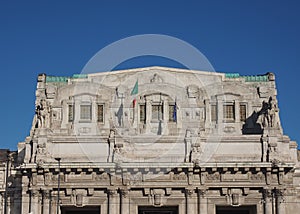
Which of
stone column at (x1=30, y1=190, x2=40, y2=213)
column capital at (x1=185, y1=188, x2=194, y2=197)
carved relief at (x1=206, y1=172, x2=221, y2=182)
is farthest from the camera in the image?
carved relief at (x1=206, y1=172, x2=221, y2=182)

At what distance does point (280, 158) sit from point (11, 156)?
2764 centimetres

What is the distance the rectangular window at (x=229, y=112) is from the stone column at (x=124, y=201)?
15.7 meters

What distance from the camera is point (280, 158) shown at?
64.1 meters

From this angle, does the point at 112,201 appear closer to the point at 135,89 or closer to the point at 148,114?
the point at 148,114

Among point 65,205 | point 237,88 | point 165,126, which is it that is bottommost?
point 65,205

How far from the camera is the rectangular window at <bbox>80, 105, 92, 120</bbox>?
72.6 metres

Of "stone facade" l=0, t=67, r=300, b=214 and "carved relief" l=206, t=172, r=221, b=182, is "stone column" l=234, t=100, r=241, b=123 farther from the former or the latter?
"carved relief" l=206, t=172, r=221, b=182

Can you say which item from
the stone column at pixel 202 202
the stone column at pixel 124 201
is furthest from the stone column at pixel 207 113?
the stone column at pixel 124 201

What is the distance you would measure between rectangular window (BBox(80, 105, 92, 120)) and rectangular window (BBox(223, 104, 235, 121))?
49.1 ft

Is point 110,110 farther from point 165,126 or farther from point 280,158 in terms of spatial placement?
point 280,158

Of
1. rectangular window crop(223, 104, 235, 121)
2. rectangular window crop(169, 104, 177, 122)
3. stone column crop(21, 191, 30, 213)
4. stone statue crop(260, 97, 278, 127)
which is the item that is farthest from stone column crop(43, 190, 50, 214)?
stone statue crop(260, 97, 278, 127)

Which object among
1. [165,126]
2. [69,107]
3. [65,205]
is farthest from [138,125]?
[65,205]

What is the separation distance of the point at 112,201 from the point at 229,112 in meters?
18.0

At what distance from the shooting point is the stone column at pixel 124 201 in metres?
63.1
